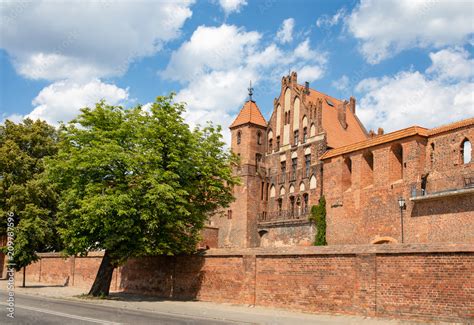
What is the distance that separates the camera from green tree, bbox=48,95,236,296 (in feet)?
75.2

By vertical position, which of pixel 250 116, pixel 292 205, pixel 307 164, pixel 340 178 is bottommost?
pixel 292 205

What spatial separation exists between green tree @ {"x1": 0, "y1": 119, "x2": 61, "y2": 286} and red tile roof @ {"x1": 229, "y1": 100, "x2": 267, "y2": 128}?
16.5m

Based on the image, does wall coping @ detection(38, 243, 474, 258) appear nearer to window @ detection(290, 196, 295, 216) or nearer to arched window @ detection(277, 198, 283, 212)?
window @ detection(290, 196, 295, 216)

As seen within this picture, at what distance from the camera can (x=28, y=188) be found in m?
39.1

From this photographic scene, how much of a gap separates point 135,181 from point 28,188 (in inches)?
742

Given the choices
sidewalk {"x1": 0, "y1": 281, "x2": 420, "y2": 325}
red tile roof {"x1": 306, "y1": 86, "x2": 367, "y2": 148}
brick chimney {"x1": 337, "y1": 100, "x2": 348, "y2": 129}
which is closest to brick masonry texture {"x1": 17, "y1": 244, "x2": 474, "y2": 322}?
sidewalk {"x1": 0, "y1": 281, "x2": 420, "y2": 325}

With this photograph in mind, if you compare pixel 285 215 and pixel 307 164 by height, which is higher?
pixel 307 164

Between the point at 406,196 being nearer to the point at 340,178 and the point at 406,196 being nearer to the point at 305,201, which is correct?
the point at 340,178

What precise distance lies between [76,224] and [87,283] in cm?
1188

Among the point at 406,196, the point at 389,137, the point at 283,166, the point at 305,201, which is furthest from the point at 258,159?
the point at 406,196

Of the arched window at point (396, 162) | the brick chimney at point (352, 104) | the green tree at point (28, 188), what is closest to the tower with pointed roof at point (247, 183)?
the brick chimney at point (352, 104)

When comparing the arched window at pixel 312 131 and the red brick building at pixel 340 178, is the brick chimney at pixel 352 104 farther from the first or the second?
the arched window at pixel 312 131

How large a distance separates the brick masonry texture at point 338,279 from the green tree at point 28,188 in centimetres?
1149

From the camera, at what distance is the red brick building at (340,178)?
96.9 ft
